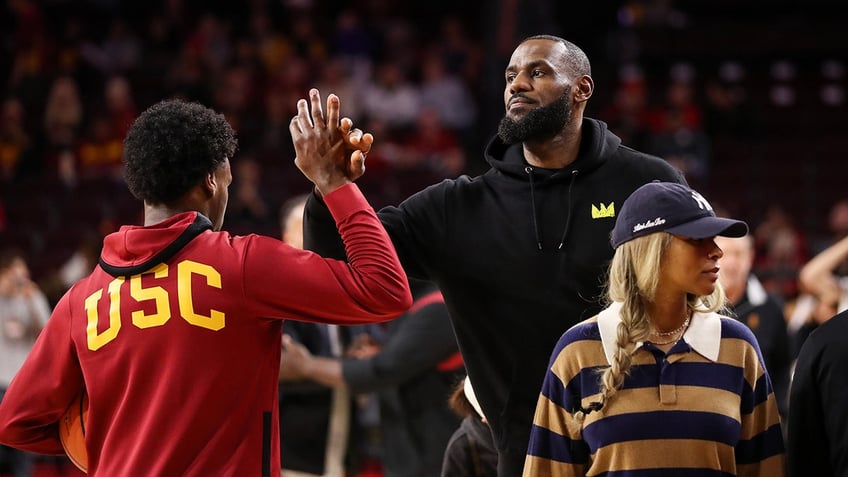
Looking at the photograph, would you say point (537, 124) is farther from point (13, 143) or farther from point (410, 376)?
point (13, 143)

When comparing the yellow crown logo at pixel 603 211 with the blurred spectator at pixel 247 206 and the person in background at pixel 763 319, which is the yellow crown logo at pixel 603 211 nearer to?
the person in background at pixel 763 319

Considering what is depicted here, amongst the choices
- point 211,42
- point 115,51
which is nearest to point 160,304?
point 211,42

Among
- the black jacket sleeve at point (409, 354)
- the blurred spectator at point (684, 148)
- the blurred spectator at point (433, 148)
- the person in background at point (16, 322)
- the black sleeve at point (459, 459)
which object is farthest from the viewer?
the blurred spectator at point (433, 148)

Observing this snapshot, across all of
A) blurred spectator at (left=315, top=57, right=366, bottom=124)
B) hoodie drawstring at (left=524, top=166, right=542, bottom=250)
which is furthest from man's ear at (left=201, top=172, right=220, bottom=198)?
blurred spectator at (left=315, top=57, right=366, bottom=124)

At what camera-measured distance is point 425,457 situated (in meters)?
5.72

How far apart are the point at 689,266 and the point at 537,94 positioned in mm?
1019

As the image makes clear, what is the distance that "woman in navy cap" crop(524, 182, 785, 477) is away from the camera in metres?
3.18

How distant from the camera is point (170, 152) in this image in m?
3.23

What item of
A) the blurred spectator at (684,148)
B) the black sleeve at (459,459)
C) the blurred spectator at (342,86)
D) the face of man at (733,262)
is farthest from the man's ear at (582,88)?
the blurred spectator at (342,86)

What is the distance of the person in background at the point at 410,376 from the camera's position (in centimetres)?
551

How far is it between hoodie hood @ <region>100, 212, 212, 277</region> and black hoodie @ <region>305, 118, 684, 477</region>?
3.04ft

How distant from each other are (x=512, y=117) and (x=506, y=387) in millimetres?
899

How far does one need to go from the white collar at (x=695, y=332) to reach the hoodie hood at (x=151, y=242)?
1.11m

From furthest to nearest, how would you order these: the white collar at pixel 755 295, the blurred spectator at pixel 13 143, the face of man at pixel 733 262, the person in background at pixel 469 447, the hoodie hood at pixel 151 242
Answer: the blurred spectator at pixel 13 143 → the white collar at pixel 755 295 → the face of man at pixel 733 262 → the person in background at pixel 469 447 → the hoodie hood at pixel 151 242
